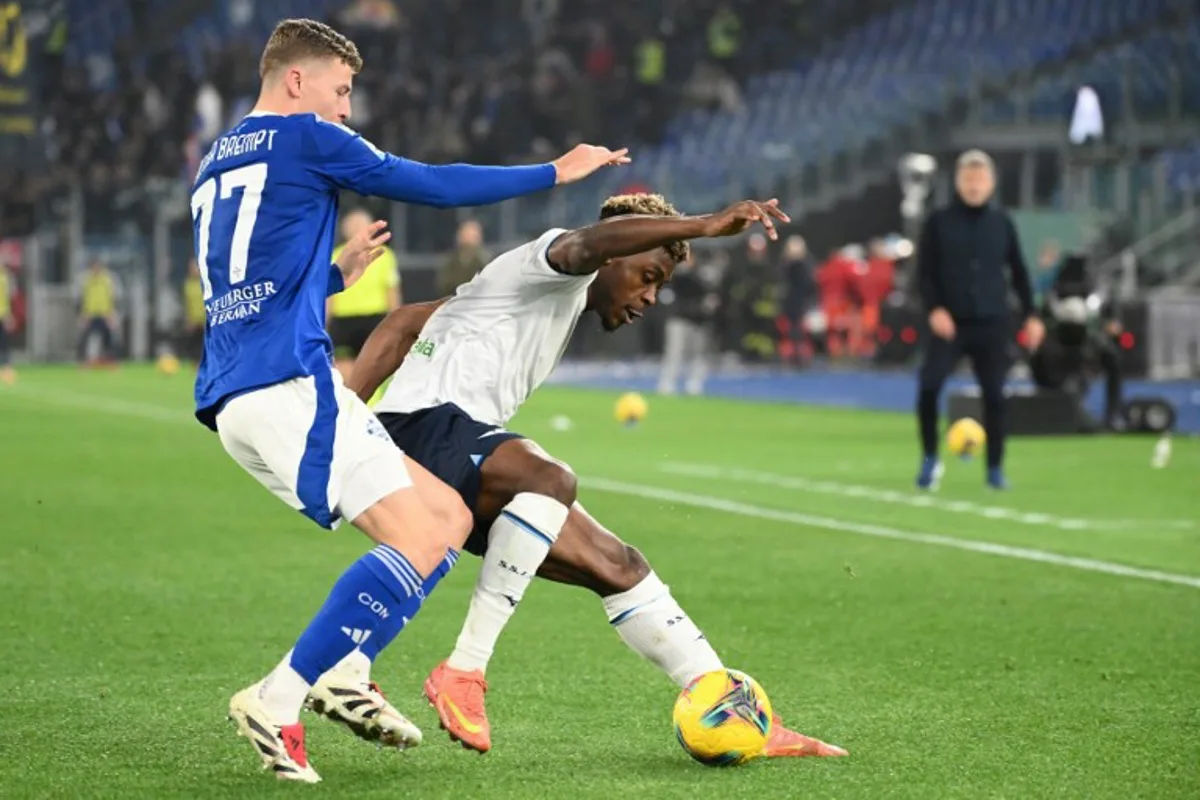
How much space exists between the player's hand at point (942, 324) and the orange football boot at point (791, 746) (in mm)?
8754

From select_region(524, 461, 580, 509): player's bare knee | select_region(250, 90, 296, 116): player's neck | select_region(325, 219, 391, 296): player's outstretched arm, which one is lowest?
select_region(524, 461, 580, 509): player's bare knee

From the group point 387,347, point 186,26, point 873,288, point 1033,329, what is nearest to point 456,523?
point 387,347

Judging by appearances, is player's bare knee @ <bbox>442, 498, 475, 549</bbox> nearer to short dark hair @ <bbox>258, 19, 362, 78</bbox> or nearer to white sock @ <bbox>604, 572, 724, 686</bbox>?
white sock @ <bbox>604, 572, 724, 686</bbox>

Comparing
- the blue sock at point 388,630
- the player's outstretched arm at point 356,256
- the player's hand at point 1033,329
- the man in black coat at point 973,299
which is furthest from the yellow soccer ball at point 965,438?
the blue sock at point 388,630

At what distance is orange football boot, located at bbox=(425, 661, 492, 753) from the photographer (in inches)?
233

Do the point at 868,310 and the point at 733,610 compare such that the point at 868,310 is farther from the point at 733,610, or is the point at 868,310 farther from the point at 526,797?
the point at 526,797

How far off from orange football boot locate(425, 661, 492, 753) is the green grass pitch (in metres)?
0.10

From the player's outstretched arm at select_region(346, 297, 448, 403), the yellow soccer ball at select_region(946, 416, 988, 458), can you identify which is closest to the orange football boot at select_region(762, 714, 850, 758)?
the player's outstretched arm at select_region(346, 297, 448, 403)

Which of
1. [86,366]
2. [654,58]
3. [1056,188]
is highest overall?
[654,58]

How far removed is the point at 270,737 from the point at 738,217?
1709 millimetres

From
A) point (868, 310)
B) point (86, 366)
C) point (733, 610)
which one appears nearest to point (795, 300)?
point (868, 310)

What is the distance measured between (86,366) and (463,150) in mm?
7387

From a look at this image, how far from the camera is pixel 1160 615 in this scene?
911cm

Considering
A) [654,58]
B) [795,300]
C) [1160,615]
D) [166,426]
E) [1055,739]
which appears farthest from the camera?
[654,58]
